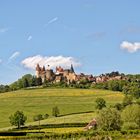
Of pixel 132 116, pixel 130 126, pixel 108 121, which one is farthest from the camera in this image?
pixel 132 116

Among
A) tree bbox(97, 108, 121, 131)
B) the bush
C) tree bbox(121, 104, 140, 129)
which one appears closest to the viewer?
the bush

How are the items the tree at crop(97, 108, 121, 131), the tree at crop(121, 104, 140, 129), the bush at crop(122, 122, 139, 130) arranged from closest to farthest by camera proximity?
the bush at crop(122, 122, 139, 130), the tree at crop(97, 108, 121, 131), the tree at crop(121, 104, 140, 129)

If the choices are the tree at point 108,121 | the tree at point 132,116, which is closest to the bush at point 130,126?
the tree at point 108,121

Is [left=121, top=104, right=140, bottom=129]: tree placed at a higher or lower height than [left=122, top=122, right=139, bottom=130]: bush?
higher

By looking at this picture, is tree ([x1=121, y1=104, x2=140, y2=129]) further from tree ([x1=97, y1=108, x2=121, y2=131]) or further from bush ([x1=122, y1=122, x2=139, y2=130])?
tree ([x1=97, y1=108, x2=121, y2=131])

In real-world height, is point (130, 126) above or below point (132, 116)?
below

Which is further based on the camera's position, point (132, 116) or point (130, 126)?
point (132, 116)

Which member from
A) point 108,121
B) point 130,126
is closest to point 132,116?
point 108,121

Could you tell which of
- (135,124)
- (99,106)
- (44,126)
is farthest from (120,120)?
(99,106)

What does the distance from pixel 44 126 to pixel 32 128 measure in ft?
13.0

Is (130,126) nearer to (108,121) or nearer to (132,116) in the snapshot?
(108,121)

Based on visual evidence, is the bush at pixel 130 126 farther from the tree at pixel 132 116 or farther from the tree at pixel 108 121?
the tree at pixel 132 116

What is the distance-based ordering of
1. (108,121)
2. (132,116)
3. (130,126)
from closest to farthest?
(130,126) < (108,121) < (132,116)

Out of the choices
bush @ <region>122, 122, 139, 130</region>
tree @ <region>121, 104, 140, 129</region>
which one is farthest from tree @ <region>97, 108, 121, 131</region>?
tree @ <region>121, 104, 140, 129</region>
